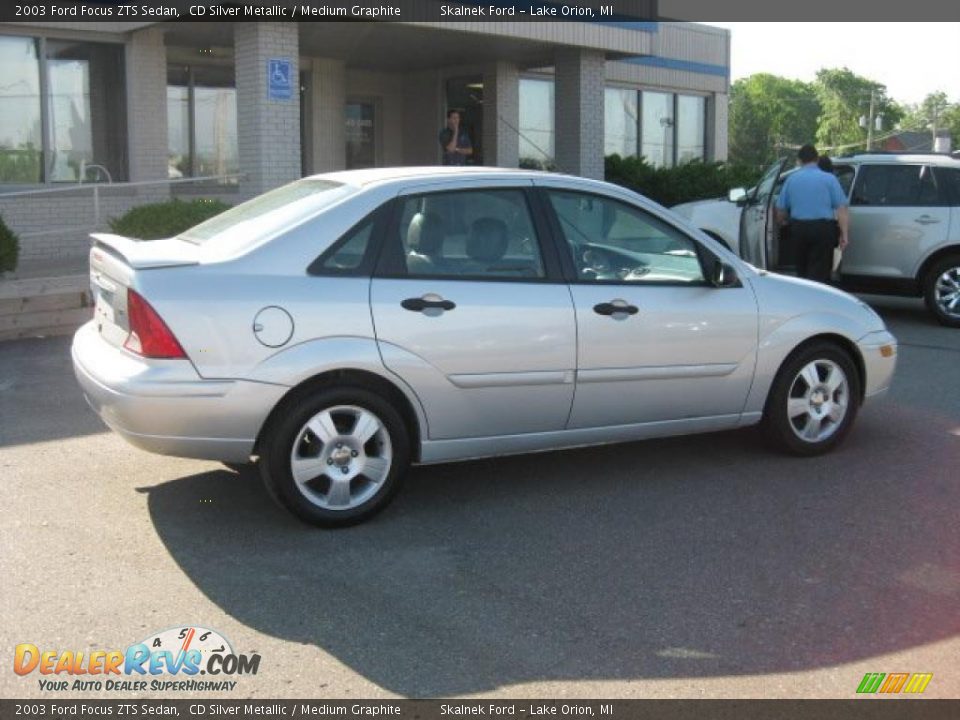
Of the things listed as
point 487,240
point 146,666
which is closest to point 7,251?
point 487,240

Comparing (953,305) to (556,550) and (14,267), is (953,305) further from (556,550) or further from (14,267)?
(14,267)

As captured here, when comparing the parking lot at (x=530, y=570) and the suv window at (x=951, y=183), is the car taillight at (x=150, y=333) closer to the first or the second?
the parking lot at (x=530, y=570)

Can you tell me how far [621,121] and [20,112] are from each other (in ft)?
44.2

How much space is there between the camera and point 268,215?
5602mm

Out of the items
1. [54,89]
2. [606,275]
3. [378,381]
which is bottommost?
[378,381]

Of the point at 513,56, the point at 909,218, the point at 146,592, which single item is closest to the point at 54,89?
the point at 513,56

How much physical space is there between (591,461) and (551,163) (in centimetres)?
1472

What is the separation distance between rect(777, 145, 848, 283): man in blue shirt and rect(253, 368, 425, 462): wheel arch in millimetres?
6580

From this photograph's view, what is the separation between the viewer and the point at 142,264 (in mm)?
5062

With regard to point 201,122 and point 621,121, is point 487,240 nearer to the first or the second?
point 201,122

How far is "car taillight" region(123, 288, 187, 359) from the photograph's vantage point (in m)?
4.91

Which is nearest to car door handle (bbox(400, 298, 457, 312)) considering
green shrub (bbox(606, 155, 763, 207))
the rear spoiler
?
the rear spoiler

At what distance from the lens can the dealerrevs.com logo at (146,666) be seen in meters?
3.79
